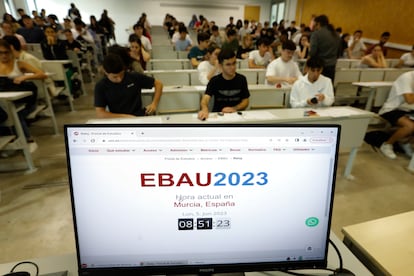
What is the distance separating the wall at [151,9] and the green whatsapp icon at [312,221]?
15.7 meters

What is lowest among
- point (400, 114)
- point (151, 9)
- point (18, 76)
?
point (400, 114)

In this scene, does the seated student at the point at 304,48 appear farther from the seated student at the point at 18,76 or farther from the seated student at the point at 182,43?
the seated student at the point at 18,76

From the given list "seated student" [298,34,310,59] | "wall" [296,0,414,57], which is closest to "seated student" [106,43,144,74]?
"seated student" [298,34,310,59]

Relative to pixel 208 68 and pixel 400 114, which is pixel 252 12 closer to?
pixel 208 68

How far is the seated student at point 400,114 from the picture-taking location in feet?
9.54

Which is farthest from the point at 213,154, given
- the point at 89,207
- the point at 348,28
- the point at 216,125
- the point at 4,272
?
the point at 348,28

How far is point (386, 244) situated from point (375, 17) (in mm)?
9351

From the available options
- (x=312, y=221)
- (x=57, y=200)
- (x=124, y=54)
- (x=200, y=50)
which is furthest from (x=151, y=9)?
(x=312, y=221)

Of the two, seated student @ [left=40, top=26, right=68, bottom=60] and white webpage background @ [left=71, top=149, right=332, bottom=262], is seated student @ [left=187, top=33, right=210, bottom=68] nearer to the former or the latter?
seated student @ [left=40, top=26, right=68, bottom=60]

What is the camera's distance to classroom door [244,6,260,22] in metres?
15.4

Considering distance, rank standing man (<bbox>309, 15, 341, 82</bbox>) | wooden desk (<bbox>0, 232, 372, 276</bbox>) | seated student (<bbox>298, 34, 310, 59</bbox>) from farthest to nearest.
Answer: seated student (<bbox>298, 34, 310, 59</bbox>) → standing man (<bbox>309, 15, 341, 82</bbox>) → wooden desk (<bbox>0, 232, 372, 276</bbox>)

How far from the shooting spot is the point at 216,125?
0.54 m

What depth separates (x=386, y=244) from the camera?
797 millimetres

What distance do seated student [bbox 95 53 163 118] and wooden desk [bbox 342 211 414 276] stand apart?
196cm
